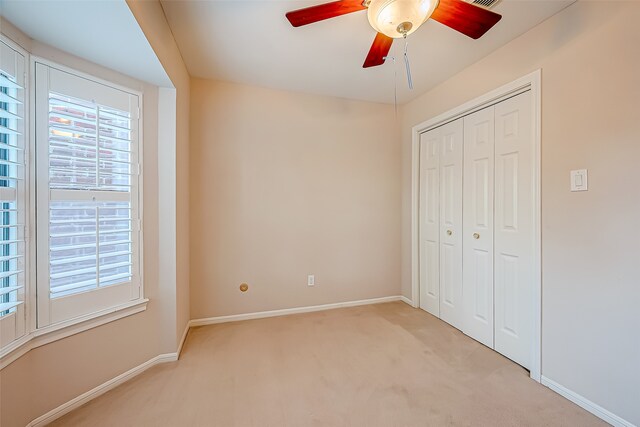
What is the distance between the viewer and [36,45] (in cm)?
143

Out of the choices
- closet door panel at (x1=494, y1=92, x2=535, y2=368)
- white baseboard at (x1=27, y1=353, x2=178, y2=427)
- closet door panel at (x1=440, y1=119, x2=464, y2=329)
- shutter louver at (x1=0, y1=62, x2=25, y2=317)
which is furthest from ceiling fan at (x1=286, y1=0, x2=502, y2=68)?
white baseboard at (x1=27, y1=353, x2=178, y2=427)

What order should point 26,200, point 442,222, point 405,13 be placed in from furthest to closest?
1. point 442,222
2. point 26,200
3. point 405,13

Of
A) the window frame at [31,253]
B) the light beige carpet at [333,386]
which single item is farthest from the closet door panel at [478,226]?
the window frame at [31,253]

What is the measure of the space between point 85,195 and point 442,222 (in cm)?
301

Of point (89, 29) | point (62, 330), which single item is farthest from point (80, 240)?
point (89, 29)

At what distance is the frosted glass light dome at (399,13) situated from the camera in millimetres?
1139

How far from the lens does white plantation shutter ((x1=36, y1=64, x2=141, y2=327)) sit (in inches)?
57.6

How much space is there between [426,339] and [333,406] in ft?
3.91

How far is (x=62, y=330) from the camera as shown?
59.0 inches

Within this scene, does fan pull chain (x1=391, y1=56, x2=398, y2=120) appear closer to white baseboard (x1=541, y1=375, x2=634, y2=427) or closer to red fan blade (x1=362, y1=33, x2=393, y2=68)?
red fan blade (x1=362, y1=33, x2=393, y2=68)

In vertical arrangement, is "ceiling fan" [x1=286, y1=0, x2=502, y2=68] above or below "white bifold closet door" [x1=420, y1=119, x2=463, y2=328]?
above

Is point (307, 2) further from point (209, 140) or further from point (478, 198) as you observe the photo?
point (478, 198)

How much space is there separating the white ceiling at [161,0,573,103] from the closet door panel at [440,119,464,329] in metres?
0.65

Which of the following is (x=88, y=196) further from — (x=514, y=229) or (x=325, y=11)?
(x=514, y=229)
